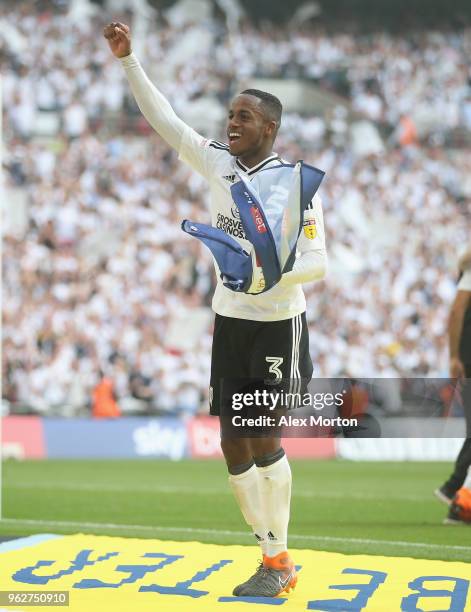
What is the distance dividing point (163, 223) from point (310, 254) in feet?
62.9

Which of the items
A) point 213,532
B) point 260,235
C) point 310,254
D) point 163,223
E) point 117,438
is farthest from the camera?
point 163,223

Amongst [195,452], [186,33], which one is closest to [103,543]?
[195,452]

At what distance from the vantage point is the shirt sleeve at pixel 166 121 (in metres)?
6.29

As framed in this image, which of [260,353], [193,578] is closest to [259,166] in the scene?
[260,353]

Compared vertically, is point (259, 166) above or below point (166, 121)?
below

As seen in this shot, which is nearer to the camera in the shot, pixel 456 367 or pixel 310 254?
pixel 310 254

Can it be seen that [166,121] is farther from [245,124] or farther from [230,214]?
[230,214]

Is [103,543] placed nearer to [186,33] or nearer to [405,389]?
[405,389]

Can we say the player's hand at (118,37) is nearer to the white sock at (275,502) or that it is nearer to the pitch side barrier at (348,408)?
the pitch side barrier at (348,408)

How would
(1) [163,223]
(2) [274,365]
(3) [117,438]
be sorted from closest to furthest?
(2) [274,365]
(3) [117,438]
(1) [163,223]

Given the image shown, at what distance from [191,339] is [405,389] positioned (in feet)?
57.9

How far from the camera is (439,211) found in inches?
1074

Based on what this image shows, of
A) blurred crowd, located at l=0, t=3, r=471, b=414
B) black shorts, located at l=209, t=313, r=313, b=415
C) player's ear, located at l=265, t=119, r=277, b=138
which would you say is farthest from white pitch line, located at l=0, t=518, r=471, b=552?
blurred crowd, located at l=0, t=3, r=471, b=414

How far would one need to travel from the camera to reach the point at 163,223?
81.6 feet
